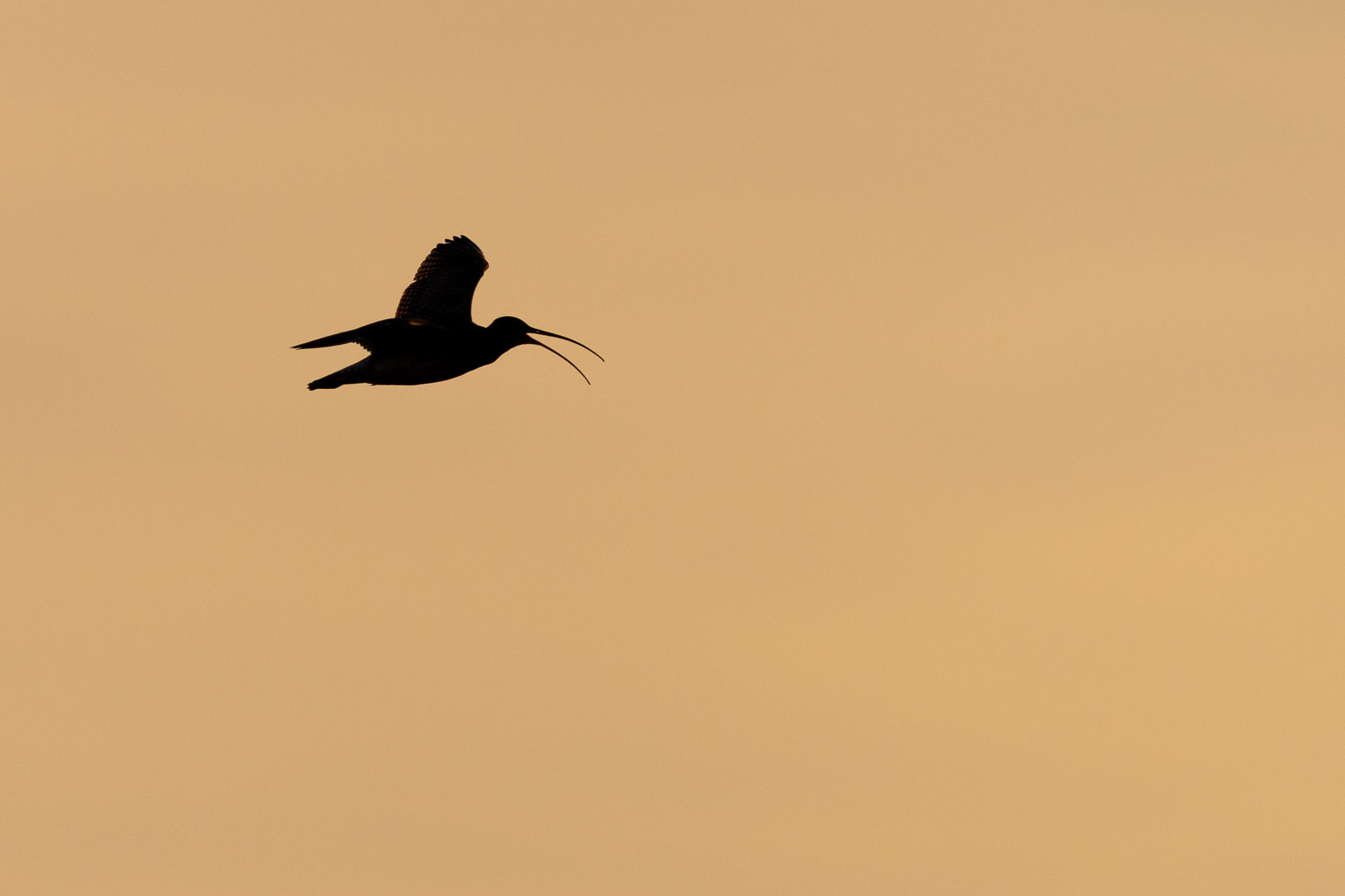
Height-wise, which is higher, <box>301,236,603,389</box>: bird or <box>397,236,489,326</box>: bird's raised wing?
<box>397,236,489,326</box>: bird's raised wing

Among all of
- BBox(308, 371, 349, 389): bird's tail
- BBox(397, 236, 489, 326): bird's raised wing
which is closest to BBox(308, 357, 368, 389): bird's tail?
BBox(308, 371, 349, 389): bird's tail

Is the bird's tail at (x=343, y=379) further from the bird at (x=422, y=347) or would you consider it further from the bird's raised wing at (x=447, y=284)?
the bird's raised wing at (x=447, y=284)

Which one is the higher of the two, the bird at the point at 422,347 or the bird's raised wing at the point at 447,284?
the bird's raised wing at the point at 447,284

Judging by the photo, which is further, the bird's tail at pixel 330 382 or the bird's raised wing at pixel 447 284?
the bird's raised wing at pixel 447 284

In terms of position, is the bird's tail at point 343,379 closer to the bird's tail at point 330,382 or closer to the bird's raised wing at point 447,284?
the bird's tail at point 330,382

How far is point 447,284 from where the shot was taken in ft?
135

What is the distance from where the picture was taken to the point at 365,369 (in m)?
35.8

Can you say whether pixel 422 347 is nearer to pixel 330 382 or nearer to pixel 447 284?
pixel 330 382

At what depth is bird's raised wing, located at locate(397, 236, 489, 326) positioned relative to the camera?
40.5m

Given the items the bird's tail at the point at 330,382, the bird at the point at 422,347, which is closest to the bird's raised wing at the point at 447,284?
the bird at the point at 422,347

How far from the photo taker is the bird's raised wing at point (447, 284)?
133ft

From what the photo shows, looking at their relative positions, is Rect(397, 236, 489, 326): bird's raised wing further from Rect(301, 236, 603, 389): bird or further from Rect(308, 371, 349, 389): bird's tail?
Rect(308, 371, 349, 389): bird's tail

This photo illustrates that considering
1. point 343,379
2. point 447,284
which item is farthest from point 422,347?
point 447,284

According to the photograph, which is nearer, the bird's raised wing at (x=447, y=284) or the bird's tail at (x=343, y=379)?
the bird's tail at (x=343, y=379)
